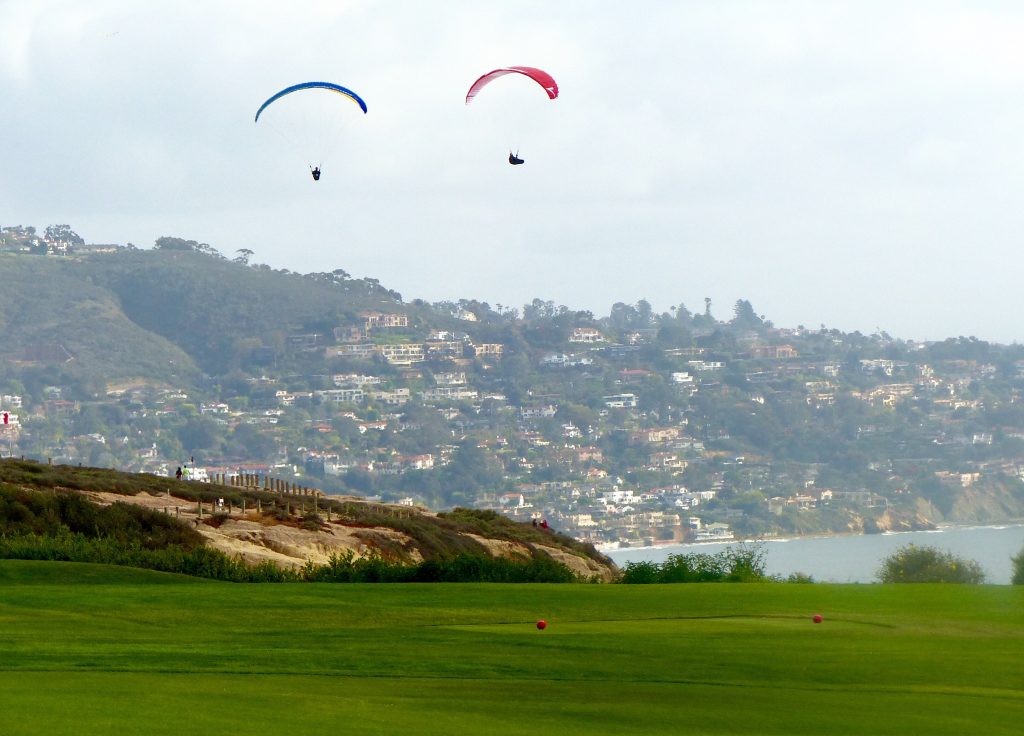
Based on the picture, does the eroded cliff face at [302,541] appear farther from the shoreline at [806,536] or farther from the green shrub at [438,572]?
the shoreline at [806,536]

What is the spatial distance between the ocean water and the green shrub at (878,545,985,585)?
46.1 metres

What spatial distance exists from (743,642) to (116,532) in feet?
54.2

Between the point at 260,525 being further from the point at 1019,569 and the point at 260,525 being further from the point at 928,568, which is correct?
the point at 1019,569

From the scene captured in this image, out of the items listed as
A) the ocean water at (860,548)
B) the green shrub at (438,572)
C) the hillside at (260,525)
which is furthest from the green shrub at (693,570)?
the ocean water at (860,548)

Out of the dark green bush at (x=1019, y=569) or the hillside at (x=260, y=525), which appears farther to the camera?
the dark green bush at (x=1019, y=569)

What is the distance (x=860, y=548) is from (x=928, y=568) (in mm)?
104149

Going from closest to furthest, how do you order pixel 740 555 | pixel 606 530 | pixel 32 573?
pixel 32 573 → pixel 740 555 → pixel 606 530

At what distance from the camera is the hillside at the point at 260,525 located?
3086cm

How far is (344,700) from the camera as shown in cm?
1344

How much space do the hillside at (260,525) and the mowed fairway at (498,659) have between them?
737 centimetres

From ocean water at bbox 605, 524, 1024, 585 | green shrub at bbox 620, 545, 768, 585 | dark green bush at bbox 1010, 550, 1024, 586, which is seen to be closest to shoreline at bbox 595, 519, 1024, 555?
ocean water at bbox 605, 524, 1024, 585

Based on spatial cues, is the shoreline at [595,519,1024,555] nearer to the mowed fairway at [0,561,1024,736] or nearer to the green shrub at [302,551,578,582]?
the green shrub at [302,551,578,582]

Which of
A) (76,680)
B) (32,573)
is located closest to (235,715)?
(76,680)

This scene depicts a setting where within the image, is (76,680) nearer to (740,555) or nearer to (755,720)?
(755,720)
